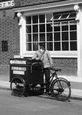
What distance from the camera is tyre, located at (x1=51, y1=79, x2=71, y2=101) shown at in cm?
912

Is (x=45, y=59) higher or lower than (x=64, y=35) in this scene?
lower

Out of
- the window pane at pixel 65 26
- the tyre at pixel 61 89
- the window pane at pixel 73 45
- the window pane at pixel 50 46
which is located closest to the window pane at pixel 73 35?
the window pane at pixel 73 45

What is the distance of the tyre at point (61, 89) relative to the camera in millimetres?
9117

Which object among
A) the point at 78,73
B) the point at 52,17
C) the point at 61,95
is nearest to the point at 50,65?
the point at 61,95

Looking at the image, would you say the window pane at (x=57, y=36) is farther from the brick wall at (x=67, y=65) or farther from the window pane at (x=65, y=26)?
the brick wall at (x=67, y=65)

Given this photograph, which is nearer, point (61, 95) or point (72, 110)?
point (72, 110)

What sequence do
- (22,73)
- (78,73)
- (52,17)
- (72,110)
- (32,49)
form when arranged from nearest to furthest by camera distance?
(72,110)
(22,73)
(78,73)
(52,17)
(32,49)

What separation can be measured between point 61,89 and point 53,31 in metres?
6.60

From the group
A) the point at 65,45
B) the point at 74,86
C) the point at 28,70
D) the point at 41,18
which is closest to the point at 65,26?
the point at 65,45

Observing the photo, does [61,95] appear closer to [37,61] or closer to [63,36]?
[37,61]

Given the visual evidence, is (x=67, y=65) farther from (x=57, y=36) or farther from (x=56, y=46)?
(x=57, y=36)

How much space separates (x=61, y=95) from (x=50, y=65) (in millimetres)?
1207

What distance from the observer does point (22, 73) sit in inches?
388

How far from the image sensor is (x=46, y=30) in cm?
1557
